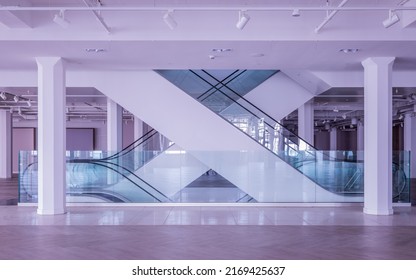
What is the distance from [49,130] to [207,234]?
13.5 feet

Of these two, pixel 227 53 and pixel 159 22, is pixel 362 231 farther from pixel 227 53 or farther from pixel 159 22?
pixel 159 22

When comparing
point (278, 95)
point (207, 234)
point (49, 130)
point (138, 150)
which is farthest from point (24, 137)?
point (207, 234)

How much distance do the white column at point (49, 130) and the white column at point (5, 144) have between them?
1306 cm

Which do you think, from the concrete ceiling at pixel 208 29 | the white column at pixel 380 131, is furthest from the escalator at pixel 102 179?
the white column at pixel 380 131

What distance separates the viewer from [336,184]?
10.7 metres

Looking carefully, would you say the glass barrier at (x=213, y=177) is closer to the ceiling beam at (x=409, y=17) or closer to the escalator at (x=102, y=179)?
the escalator at (x=102, y=179)

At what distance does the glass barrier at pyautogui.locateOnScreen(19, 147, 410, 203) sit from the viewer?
34.8 ft

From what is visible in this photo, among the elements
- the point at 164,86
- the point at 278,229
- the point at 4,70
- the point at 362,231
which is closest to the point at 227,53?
the point at 164,86

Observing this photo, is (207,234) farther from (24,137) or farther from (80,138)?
(24,137)

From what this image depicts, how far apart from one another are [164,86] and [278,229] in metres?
4.90

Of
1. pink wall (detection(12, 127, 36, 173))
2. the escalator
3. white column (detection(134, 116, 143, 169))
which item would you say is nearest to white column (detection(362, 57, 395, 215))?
the escalator

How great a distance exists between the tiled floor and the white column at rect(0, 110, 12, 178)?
11912 mm

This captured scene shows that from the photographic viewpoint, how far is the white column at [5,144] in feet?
68.2

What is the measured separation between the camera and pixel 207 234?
6.96 metres
